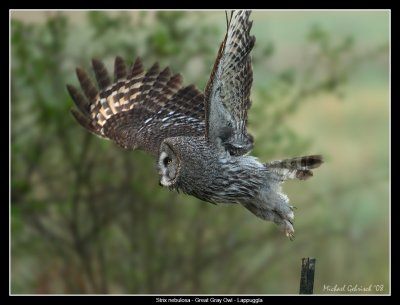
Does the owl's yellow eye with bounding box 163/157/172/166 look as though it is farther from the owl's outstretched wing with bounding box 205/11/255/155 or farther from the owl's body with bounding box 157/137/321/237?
the owl's outstretched wing with bounding box 205/11/255/155

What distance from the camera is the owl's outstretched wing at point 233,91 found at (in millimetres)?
4137

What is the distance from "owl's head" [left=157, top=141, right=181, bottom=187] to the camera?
4582 millimetres

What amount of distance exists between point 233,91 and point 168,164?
0.62 meters

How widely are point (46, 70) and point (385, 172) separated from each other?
4453 mm

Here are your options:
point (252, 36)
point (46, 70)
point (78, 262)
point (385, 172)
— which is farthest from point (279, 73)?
point (252, 36)

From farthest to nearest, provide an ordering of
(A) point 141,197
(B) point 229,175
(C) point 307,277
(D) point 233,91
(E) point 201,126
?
(A) point 141,197 < (E) point 201,126 < (B) point 229,175 < (D) point 233,91 < (C) point 307,277

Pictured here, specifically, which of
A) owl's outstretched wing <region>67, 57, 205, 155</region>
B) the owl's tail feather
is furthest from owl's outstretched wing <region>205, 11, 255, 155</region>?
owl's outstretched wing <region>67, 57, 205, 155</region>

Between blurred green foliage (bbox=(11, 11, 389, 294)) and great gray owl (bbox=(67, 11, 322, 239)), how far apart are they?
10.5 feet

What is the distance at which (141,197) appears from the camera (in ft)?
31.2

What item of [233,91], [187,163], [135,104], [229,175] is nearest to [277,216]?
[229,175]

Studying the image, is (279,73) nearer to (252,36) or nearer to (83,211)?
(83,211)

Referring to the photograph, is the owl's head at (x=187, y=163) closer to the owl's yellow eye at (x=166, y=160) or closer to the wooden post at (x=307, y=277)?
the owl's yellow eye at (x=166, y=160)

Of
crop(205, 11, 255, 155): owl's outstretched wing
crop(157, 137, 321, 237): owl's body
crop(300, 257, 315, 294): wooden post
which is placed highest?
crop(205, 11, 255, 155): owl's outstretched wing

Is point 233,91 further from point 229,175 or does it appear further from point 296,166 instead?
point 296,166
